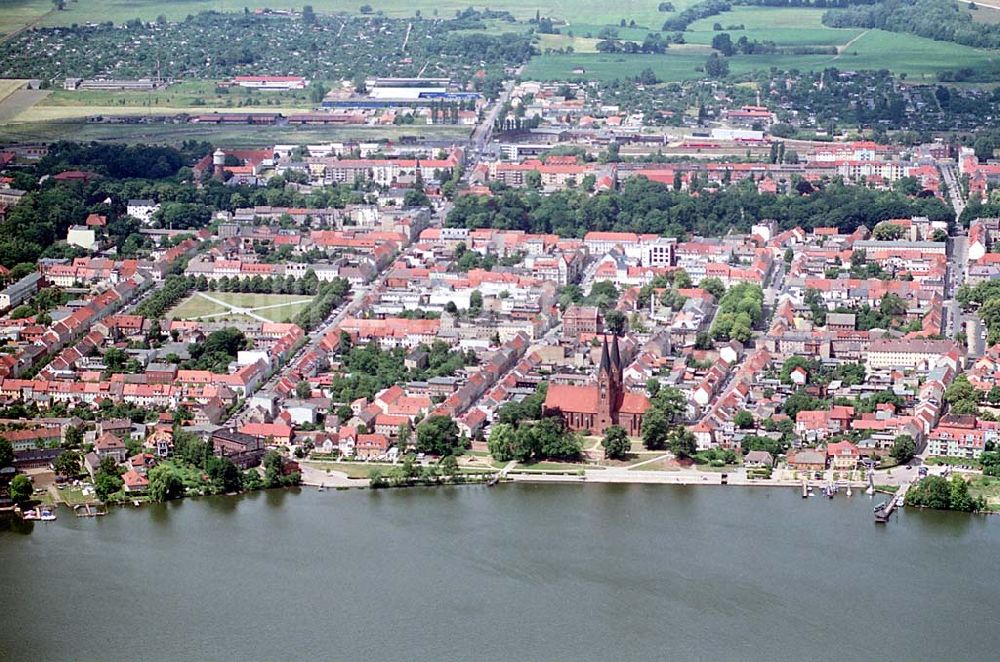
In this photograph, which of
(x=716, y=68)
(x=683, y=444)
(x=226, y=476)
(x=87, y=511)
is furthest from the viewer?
(x=716, y=68)

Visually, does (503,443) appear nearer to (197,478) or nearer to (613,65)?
(197,478)

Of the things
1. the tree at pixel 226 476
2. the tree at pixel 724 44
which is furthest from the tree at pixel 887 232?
the tree at pixel 724 44

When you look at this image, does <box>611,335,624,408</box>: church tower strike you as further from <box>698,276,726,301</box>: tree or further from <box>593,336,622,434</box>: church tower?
<box>698,276,726,301</box>: tree

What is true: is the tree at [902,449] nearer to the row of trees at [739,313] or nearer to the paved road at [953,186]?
the row of trees at [739,313]

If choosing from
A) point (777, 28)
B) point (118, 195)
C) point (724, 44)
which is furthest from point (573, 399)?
point (777, 28)

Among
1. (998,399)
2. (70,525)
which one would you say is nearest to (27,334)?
(70,525)

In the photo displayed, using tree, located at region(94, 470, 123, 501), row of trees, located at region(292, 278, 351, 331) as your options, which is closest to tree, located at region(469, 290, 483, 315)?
row of trees, located at region(292, 278, 351, 331)

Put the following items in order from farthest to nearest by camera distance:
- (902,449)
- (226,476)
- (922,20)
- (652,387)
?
1. (922,20)
2. (652,387)
3. (902,449)
4. (226,476)
